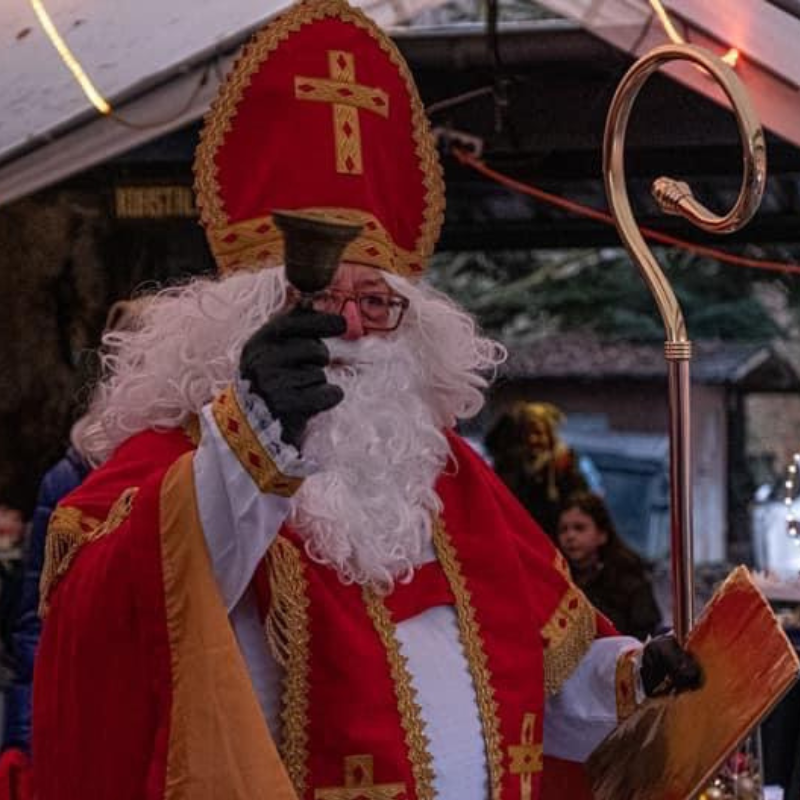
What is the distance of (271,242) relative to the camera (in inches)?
133

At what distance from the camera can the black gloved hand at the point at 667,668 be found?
10.5ft

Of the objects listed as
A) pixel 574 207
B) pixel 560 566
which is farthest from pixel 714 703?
pixel 574 207

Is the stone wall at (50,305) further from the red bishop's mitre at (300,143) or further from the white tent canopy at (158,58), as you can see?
the red bishop's mitre at (300,143)

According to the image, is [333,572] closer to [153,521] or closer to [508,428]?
[153,521]

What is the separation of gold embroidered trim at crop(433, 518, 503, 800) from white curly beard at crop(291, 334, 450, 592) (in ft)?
0.19

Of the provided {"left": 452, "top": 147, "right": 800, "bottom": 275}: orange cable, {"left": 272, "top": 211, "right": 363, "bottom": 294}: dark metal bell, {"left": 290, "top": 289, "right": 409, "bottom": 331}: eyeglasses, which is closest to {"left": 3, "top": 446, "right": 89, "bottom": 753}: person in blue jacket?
{"left": 290, "top": 289, "right": 409, "bottom": 331}: eyeglasses

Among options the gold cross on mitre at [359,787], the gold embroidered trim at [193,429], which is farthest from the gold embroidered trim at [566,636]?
the gold embroidered trim at [193,429]

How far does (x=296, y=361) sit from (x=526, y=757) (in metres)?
1.04

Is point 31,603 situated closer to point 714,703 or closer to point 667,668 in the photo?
point 667,668

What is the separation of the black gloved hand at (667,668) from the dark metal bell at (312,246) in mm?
986

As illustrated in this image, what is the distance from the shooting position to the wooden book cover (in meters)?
3.04

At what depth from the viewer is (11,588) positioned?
6371 mm

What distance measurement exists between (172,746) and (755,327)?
45.2ft

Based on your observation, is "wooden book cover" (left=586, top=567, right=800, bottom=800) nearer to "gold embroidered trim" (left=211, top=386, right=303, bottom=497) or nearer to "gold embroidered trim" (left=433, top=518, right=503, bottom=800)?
"gold embroidered trim" (left=433, top=518, right=503, bottom=800)
